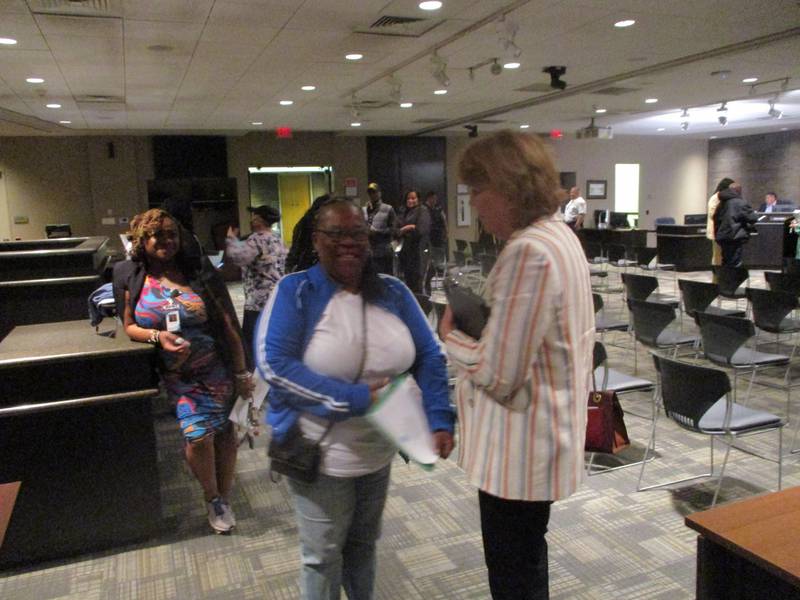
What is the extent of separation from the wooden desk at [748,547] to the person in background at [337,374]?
647 mm

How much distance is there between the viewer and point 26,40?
5348mm

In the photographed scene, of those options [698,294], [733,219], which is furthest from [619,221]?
[698,294]

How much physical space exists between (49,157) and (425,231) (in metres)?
8.13

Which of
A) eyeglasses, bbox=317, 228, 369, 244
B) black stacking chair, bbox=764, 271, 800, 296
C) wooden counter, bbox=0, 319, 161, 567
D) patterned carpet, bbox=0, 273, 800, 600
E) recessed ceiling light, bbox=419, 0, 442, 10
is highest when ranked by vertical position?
recessed ceiling light, bbox=419, 0, 442, 10

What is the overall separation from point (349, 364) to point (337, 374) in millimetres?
39

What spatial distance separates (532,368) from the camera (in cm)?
146

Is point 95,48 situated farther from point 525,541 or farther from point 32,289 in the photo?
point 525,541

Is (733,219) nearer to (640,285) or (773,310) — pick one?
(640,285)

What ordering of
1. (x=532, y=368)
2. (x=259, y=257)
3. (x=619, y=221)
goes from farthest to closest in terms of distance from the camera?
(x=619, y=221) → (x=259, y=257) → (x=532, y=368)

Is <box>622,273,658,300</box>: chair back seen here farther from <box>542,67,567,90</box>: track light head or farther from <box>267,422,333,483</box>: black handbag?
<box>267,422,333,483</box>: black handbag

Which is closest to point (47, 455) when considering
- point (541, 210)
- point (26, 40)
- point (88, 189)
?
point (541, 210)

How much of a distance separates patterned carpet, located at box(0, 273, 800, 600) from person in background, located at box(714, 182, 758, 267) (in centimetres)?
638

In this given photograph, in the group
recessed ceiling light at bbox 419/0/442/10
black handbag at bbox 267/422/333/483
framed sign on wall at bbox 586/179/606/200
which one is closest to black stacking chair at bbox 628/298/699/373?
recessed ceiling light at bbox 419/0/442/10

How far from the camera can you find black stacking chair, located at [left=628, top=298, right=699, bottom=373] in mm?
4676
